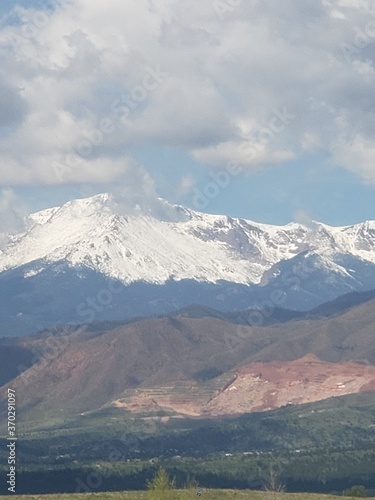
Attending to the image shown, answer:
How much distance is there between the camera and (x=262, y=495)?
126 metres

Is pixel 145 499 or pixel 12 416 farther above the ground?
pixel 12 416

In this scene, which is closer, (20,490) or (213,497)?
(213,497)

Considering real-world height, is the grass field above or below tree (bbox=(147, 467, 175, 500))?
below

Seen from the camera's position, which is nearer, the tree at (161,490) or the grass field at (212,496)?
the tree at (161,490)

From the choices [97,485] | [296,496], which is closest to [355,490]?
[296,496]

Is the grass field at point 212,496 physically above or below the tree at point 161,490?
below

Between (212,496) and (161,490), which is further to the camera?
(212,496)

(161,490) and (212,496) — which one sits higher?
(161,490)

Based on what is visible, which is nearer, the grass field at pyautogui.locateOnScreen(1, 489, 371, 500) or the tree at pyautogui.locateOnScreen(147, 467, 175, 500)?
the tree at pyautogui.locateOnScreen(147, 467, 175, 500)

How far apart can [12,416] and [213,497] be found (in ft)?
83.4

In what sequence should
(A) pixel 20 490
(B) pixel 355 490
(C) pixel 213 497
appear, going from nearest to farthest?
(C) pixel 213 497 < (B) pixel 355 490 < (A) pixel 20 490

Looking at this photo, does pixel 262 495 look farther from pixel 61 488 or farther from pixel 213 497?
pixel 61 488

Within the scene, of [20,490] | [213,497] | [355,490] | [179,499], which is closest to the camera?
[179,499]

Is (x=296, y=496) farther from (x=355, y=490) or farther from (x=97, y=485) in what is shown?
(x=97, y=485)
